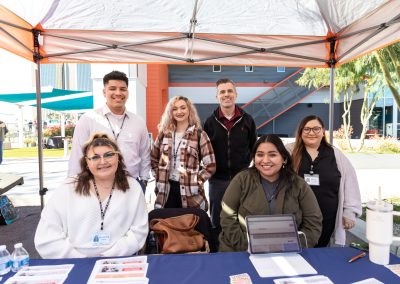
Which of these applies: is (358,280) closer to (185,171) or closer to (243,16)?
(185,171)

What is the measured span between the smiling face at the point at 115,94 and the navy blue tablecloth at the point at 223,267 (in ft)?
5.07

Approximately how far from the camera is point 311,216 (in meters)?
1.95

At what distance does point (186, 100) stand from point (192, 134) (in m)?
0.33

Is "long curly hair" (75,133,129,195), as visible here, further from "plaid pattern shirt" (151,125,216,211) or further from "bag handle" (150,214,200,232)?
"plaid pattern shirt" (151,125,216,211)

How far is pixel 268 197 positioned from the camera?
6.53ft

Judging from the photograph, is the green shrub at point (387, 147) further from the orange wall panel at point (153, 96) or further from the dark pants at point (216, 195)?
the dark pants at point (216, 195)

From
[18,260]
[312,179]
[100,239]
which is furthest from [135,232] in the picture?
[312,179]

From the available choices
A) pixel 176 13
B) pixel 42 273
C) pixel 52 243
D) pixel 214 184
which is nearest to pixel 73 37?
pixel 176 13

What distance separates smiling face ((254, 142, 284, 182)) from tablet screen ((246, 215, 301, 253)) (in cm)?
39

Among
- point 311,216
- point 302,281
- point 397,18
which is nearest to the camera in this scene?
point 302,281

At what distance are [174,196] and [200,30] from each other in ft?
6.37

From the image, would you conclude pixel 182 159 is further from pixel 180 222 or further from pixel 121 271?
pixel 121 271

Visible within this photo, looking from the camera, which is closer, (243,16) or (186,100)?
(186,100)

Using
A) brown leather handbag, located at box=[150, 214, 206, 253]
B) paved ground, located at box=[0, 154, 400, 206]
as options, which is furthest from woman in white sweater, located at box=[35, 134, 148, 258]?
paved ground, located at box=[0, 154, 400, 206]
